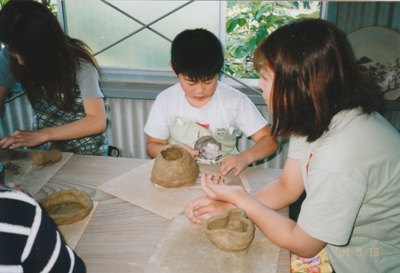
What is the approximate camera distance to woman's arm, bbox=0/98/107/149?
4.75 feet

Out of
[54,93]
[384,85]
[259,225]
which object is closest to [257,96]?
[384,85]

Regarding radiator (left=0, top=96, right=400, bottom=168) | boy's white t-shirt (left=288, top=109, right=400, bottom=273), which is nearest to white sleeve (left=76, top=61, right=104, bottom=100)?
radiator (left=0, top=96, right=400, bottom=168)

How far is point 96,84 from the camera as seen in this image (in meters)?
1.65

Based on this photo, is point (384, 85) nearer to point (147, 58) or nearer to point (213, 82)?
point (213, 82)

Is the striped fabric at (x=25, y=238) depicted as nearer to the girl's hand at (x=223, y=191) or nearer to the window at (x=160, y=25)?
the girl's hand at (x=223, y=191)

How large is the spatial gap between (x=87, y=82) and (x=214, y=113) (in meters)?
0.61

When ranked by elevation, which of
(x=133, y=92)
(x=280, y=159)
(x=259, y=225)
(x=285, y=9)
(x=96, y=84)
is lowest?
(x=280, y=159)

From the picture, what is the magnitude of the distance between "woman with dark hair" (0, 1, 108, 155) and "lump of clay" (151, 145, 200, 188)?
1.97ft

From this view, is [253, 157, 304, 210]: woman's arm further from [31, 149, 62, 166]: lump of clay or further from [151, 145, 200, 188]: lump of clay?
[31, 149, 62, 166]: lump of clay

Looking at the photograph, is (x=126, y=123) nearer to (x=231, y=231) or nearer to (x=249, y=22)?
(x=249, y=22)

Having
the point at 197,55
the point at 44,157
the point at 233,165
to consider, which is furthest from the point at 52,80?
the point at 233,165

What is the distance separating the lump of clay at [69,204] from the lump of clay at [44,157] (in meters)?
0.33

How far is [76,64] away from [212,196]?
0.97m

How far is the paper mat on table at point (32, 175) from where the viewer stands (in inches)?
47.1
